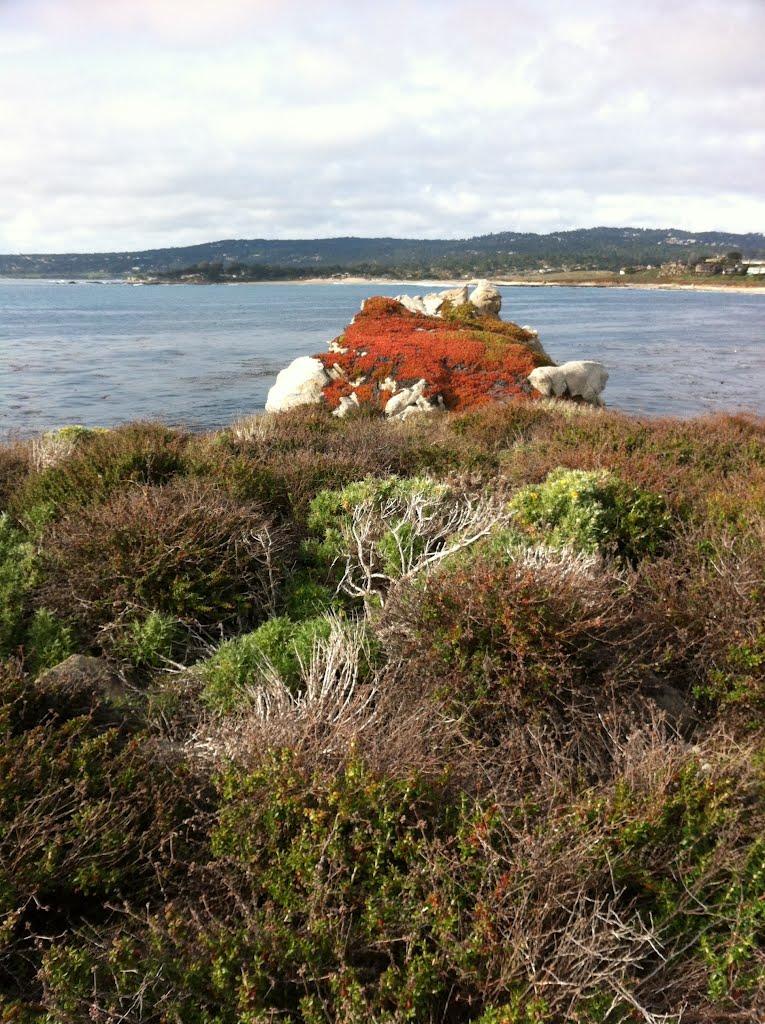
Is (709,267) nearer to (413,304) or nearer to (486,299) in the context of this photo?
(486,299)

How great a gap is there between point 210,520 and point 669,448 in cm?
660

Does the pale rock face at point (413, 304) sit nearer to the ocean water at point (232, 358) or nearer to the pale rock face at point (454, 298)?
the pale rock face at point (454, 298)

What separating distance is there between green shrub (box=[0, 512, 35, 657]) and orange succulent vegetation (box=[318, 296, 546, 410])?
1369cm

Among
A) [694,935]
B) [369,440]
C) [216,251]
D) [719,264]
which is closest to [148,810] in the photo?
[694,935]

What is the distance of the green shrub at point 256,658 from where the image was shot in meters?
4.79

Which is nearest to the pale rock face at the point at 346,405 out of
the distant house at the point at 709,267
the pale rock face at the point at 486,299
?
the pale rock face at the point at 486,299

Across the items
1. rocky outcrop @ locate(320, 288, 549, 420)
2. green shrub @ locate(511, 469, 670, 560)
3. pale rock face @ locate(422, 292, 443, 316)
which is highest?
pale rock face @ locate(422, 292, 443, 316)

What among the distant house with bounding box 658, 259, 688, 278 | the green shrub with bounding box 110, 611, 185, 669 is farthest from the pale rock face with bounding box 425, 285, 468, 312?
the distant house with bounding box 658, 259, 688, 278

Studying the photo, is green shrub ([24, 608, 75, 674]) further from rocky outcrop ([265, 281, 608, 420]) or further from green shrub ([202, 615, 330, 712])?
rocky outcrop ([265, 281, 608, 420])

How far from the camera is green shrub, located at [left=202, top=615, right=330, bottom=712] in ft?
15.7

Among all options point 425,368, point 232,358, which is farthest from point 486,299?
point 232,358

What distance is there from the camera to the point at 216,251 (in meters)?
192

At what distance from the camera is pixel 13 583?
19.1 ft

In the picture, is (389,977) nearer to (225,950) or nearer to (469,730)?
(225,950)
